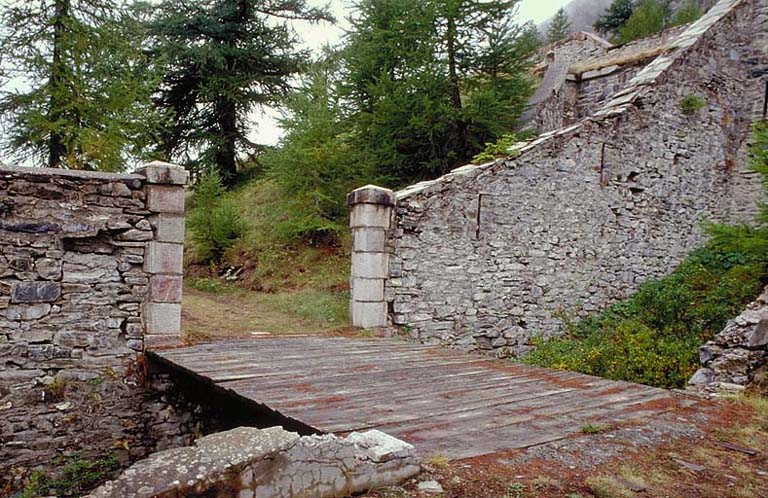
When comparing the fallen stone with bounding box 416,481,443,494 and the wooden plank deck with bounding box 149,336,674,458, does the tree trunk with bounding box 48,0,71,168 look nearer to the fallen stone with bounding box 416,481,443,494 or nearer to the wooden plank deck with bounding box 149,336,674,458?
the wooden plank deck with bounding box 149,336,674,458

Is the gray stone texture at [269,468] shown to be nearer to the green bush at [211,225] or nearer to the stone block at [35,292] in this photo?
the stone block at [35,292]

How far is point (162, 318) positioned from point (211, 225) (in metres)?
6.39

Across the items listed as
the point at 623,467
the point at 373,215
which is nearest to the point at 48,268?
the point at 373,215

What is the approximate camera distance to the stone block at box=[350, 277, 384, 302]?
24.7ft

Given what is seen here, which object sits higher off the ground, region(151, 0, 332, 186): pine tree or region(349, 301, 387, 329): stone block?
region(151, 0, 332, 186): pine tree

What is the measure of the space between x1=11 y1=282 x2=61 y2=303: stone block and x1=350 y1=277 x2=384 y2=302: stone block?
3.42m

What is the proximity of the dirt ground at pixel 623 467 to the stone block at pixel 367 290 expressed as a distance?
4.14 m

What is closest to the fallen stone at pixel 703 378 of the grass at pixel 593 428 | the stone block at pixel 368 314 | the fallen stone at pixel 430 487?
the grass at pixel 593 428

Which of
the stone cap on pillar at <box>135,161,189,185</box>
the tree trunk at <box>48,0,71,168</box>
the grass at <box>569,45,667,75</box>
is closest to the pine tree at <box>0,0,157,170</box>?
the tree trunk at <box>48,0,71,168</box>

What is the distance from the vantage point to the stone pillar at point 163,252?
600 centimetres

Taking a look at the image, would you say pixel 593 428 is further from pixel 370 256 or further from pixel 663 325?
pixel 663 325

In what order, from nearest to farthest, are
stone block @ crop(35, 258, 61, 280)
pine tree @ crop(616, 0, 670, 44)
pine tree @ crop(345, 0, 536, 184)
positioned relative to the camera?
stone block @ crop(35, 258, 61, 280) < pine tree @ crop(345, 0, 536, 184) < pine tree @ crop(616, 0, 670, 44)

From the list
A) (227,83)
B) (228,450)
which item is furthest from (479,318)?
(227,83)

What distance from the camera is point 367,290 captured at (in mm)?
7539
